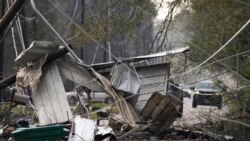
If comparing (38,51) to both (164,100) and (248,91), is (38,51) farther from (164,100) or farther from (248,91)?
(248,91)

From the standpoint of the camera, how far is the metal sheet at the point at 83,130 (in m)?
11.6

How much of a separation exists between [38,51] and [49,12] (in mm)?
24905

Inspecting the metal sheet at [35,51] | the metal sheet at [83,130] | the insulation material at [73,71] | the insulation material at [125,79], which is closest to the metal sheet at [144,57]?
the insulation material at [125,79]

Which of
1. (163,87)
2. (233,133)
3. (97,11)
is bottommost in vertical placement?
(233,133)

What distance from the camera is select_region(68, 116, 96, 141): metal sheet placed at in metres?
11.6

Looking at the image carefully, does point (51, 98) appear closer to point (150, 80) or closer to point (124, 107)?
point (124, 107)

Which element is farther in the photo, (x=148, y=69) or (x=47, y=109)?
(x=148, y=69)

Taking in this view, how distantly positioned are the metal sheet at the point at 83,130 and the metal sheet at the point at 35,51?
2.51 m

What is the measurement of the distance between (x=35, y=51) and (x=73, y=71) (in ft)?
4.87

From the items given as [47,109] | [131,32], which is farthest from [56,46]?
[131,32]

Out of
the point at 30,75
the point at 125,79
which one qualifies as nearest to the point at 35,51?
the point at 30,75

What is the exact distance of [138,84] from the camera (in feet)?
46.5

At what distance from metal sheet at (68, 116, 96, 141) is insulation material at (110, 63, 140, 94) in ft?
6.81

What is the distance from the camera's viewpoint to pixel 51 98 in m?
14.0
